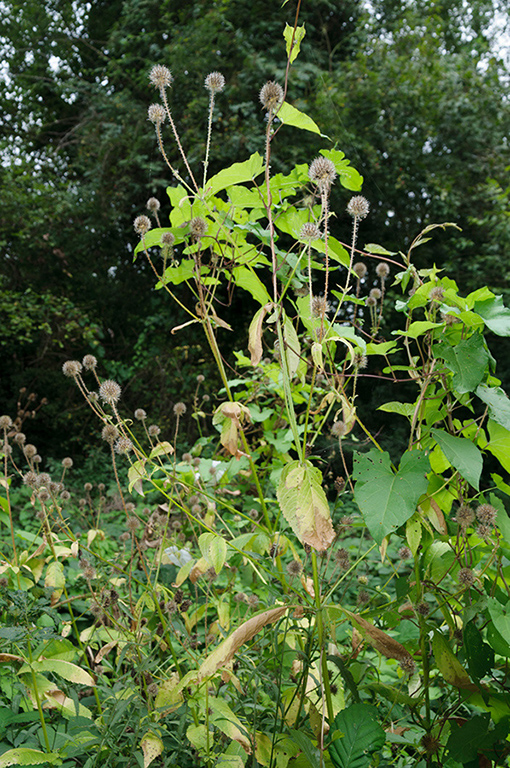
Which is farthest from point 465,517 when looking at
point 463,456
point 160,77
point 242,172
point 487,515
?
point 160,77

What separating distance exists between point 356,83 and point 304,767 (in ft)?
18.8

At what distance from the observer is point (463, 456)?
2.86ft

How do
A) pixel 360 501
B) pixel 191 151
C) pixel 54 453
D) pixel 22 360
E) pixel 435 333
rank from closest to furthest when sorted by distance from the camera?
1. pixel 360 501
2. pixel 435 333
3. pixel 191 151
4. pixel 54 453
5. pixel 22 360

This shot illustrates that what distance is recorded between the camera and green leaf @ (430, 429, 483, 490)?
838 mm

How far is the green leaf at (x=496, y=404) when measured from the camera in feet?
2.92

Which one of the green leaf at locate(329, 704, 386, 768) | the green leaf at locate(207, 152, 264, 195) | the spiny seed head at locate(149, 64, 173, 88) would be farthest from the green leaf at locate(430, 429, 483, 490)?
the spiny seed head at locate(149, 64, 173, 88)

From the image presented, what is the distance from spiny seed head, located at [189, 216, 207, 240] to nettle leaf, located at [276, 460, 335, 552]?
511mm

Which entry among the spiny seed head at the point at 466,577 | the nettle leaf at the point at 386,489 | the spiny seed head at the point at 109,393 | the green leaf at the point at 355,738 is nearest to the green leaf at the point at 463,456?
the nettle leaf at the point at 386,489

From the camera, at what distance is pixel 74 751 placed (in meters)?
0.99

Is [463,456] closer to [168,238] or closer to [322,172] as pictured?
[322,172]

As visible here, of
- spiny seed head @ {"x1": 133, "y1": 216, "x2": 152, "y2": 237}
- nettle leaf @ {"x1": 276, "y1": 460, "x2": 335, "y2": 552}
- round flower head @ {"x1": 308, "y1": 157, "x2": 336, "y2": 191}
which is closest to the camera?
nettle leaf @ {"x1": 276, "y1": 460, "x2": 335, "y2": 552}

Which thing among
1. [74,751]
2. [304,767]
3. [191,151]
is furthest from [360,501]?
[191,151]

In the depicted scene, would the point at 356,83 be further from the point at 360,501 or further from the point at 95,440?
the point at 360,501

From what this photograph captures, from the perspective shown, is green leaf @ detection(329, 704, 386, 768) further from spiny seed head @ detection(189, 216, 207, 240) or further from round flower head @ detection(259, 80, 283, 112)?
round flower head @ detection(259, 80, 283, 112)
